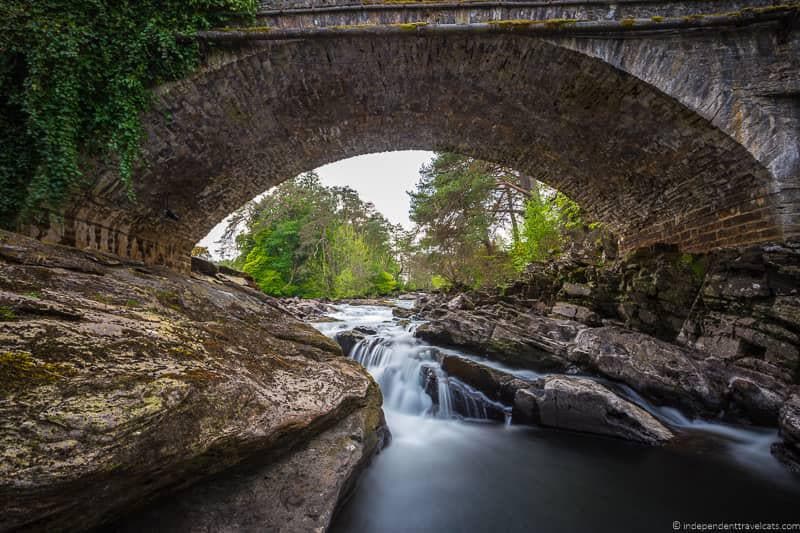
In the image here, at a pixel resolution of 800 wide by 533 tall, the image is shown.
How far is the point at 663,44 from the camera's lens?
13.5 ft

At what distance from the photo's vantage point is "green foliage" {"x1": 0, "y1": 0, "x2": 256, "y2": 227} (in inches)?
153

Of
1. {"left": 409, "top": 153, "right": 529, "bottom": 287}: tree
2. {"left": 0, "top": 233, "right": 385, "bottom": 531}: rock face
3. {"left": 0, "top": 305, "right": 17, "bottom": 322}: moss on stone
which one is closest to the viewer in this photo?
{"left": 0, "top": 233, "right": 385, "bottom": 531}: rock face

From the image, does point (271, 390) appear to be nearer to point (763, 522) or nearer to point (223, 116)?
point (763, 522)

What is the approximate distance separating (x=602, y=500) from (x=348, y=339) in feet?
16.0

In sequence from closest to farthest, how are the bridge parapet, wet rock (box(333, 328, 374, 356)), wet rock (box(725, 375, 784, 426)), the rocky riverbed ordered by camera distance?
1. the rocky riverbed
2. wet rock (box(725, 375, 784, 426))
3. the bridge parapet
4. wet rock (box(333, 328, 374, 356))

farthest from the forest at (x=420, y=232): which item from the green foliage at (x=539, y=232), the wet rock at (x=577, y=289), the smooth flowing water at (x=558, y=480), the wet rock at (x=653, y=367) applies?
the smooth flowing water at (x=558, y=480)

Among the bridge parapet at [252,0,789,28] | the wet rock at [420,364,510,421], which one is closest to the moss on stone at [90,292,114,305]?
the wet rock at [420,364,510,421]

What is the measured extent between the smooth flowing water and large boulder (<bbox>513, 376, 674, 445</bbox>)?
12cm

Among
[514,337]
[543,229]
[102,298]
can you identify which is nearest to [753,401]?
[514,337]

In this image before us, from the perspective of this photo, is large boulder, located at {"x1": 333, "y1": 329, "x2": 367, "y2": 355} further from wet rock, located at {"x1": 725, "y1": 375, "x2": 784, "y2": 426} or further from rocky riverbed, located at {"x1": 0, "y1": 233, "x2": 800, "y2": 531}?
wet rock, located at {"x1": 725, "y1": 375, "x2": 784, "y2": 426}

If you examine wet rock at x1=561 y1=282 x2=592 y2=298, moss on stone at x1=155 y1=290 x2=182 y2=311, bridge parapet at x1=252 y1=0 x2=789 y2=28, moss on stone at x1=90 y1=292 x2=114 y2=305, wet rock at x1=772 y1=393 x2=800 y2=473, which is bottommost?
wet rock at x1=772 y1=393 x2=800 y2=473

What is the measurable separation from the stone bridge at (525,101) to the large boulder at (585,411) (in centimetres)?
334

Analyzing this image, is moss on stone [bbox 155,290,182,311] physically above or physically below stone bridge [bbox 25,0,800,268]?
below

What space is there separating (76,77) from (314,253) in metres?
17.6
